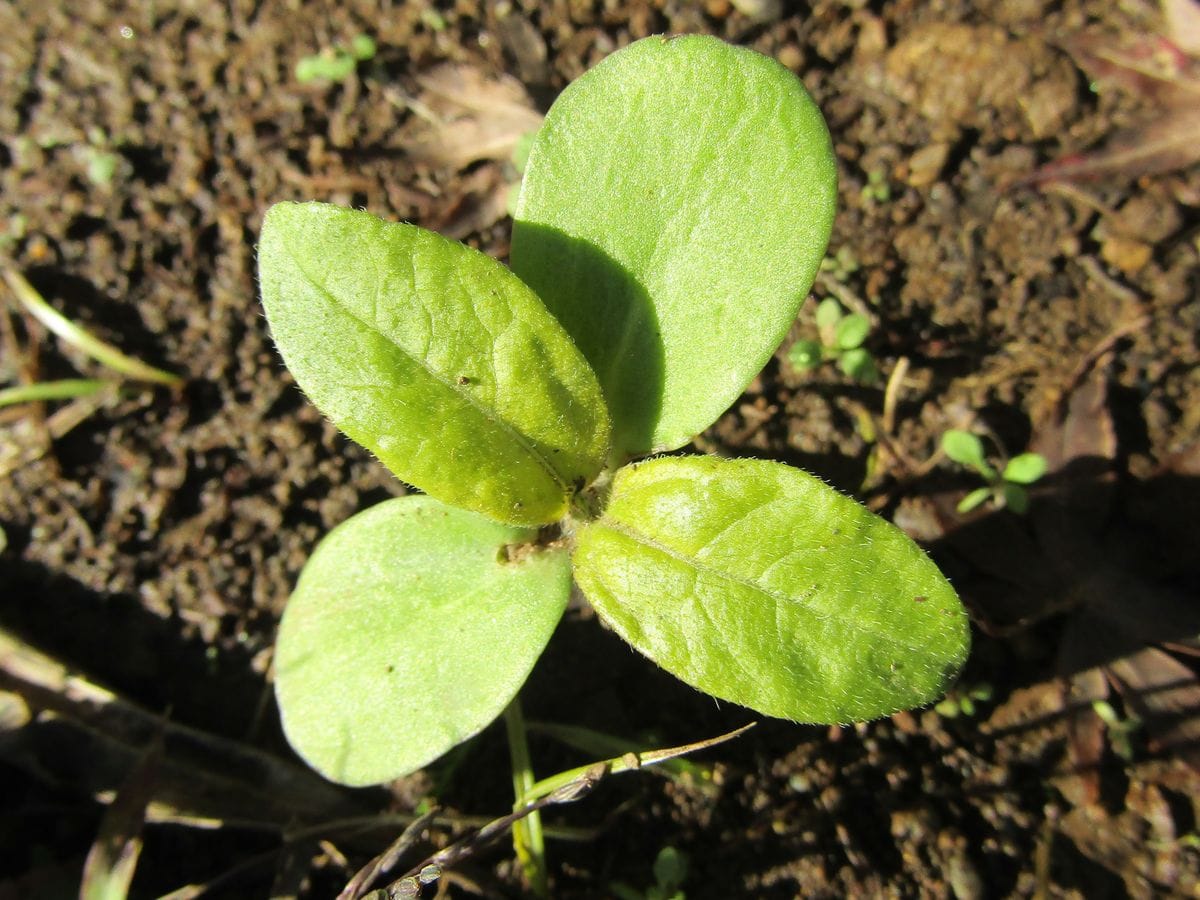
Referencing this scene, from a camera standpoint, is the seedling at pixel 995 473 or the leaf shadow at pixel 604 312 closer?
the leaf shadow at pixel 604 312

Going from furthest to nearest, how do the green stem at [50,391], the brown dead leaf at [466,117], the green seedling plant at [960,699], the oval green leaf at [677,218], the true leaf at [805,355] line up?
the brown dead leaf at [466,117] < the green stem at [50,391] < the true leaf at [805,355] < the green seedling plant at [960,699] < the oval green leaf at [677,218]

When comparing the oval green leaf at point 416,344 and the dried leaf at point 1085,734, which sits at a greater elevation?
the oval green leaf at point 416,344

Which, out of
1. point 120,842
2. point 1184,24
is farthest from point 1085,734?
point 120,842

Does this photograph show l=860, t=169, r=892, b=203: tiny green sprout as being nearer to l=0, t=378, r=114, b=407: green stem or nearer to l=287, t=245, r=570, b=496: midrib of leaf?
l=287, t=245, r=570, b=496: midrib of leaf

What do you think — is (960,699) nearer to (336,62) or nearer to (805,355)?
(805,355)

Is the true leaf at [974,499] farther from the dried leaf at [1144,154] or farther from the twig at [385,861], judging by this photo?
the twig at [385,861]

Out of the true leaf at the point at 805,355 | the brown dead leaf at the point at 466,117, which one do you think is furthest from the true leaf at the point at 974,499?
the brown dead leaf at the point at 466,117
